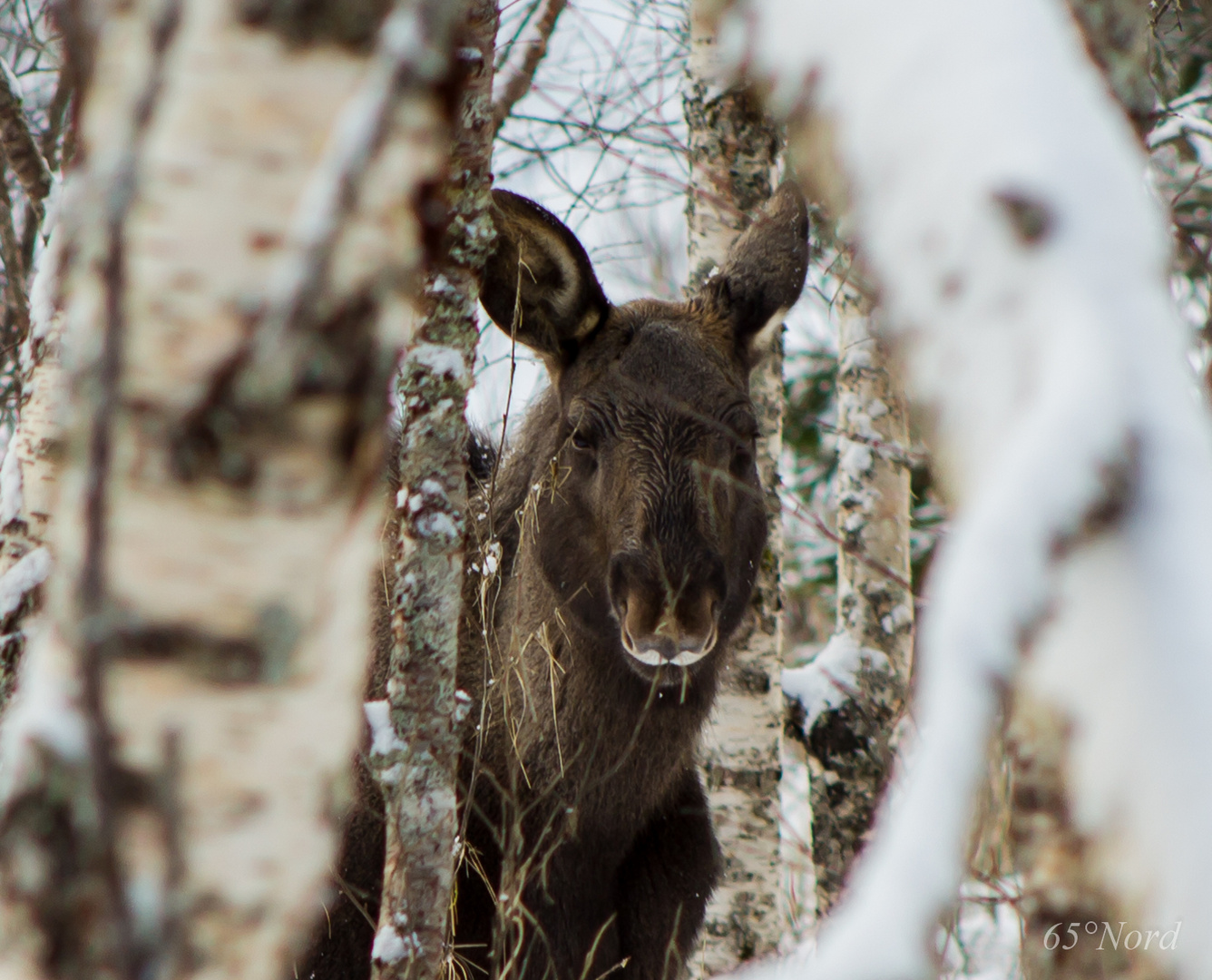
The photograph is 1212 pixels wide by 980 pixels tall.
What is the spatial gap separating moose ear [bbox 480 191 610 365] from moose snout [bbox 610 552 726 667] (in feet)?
3.08

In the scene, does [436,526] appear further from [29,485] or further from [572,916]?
[572,916]

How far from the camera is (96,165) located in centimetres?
119

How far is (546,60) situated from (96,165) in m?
5.45

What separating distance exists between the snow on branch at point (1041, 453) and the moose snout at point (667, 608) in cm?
232

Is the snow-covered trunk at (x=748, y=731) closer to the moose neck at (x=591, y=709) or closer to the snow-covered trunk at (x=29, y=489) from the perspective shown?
the moose neck at (x=591, y=709)

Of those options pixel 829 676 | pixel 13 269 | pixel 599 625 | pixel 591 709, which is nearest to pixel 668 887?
pixel 591 709

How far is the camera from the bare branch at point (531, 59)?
592cm

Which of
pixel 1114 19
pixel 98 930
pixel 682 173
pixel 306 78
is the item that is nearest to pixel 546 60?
pixel 682 173

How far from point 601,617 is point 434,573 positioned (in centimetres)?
86

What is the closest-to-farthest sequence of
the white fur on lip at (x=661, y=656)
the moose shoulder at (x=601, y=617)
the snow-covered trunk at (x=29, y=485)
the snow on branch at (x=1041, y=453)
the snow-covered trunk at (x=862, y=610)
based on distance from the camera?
the snow on branch at (x=1041, y=453) → the snow-covered trunk at (x=29, y=485) → the white fur on lip at (x=661, y=656) → the moose shoulder at (x=601, y=617) → the snow-covered trunk at (x=862, y=610)

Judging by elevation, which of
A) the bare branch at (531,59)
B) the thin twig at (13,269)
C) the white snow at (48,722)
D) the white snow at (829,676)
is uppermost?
the bare branch at (531,59)

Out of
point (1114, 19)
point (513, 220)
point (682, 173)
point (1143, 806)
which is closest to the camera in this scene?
point (1143, 806)

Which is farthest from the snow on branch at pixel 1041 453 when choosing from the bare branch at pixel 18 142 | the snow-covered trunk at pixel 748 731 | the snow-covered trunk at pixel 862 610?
the bare branch at pixel 18 142

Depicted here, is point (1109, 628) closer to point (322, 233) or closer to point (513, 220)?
point (322, 233)
